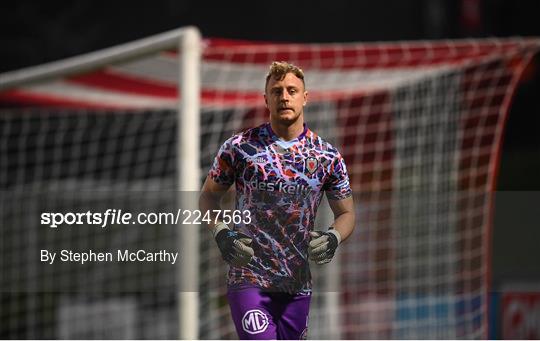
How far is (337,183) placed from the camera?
1.89 m

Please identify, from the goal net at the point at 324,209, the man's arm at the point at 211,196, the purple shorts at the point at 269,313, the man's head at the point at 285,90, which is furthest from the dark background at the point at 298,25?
the man's head at the point at 285,90

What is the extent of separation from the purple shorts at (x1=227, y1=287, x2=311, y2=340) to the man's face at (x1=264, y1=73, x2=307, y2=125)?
1.21ft

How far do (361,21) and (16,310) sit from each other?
8.90 feet

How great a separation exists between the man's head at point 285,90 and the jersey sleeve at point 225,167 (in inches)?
6.4

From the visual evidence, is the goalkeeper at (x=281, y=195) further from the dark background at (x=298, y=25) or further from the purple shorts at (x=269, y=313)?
the dark background at (x=298, y=25)

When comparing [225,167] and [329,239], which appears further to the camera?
[225,167]

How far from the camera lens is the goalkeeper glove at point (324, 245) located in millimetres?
1767

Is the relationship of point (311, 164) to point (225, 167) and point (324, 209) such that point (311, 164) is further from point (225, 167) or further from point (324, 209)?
point (324, 209)

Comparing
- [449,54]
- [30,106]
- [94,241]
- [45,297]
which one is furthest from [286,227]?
[30,106]

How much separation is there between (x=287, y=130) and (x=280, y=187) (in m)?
0.10

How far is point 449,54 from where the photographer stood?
12.6 feet

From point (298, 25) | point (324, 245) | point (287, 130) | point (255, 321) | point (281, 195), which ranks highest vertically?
point (298, 25)

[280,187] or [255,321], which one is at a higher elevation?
[280,187]

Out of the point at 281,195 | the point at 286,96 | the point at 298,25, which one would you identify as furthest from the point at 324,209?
the point at 298,25
